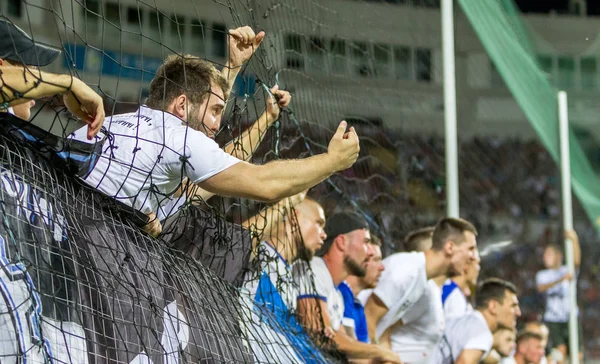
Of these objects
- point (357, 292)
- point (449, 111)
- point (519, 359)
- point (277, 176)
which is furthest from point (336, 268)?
point (519, 359)

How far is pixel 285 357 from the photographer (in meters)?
3.45

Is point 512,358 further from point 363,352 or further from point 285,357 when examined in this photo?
point 285,357

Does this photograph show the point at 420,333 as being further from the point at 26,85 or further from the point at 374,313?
the point at 26,85

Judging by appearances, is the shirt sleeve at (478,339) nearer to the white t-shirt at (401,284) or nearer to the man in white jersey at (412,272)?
the man in white jersey at (412,272)

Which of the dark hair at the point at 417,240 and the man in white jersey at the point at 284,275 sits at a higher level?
the dark hair at the point at 417,240

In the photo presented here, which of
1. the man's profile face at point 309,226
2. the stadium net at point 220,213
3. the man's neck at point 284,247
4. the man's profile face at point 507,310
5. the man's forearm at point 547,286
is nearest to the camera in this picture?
the stadium net at point 220,213

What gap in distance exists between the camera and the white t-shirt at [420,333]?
5.02 meters

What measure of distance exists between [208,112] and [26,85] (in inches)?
28.8

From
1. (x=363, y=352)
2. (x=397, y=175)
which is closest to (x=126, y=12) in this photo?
(x=397, y=175)

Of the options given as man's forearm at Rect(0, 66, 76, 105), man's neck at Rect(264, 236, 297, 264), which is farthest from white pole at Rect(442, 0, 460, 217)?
man's forearm at Rect(0, 66, 76, 105)

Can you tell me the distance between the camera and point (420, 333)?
200 inches

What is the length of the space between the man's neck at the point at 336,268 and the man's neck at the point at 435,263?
2.15 feet

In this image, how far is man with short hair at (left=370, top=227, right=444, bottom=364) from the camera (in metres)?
5.02

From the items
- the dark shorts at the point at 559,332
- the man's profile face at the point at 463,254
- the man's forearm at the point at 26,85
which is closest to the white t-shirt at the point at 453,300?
the man's profile face at the point at 463,254
